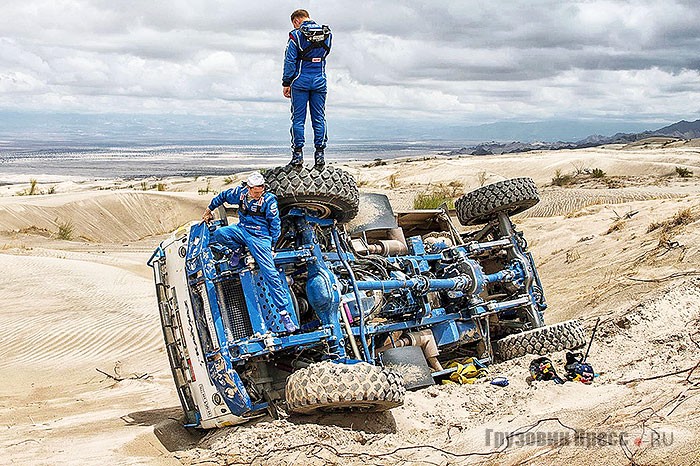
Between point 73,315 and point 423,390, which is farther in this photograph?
point 73,315

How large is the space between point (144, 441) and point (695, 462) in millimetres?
4047

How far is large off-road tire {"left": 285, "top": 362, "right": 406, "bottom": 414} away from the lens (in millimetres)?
5797

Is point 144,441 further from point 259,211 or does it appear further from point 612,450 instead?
point 612,450

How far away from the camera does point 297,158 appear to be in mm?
7289

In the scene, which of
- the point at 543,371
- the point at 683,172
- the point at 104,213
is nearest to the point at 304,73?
the point at 543,371

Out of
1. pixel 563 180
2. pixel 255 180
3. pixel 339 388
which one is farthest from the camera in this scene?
pixel 563 180

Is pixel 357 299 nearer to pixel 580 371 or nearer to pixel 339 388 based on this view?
pixel 339 388

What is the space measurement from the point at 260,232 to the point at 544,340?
3.63 metres

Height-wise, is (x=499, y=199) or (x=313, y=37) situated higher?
(x=313, y=37)

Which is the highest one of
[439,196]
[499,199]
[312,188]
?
[312,188]

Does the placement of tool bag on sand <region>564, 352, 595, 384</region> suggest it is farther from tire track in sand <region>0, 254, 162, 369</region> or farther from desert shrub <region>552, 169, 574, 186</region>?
desert shrub <region>552, 169, 574, 186</region>

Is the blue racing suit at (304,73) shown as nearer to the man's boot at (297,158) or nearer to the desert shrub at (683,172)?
the man's boot at (297,158)

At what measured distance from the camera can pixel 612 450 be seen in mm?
4453

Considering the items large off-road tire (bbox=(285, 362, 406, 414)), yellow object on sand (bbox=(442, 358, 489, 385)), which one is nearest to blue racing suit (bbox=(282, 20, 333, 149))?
large off-road tire (bbox=(285, 362, 406, 414))
